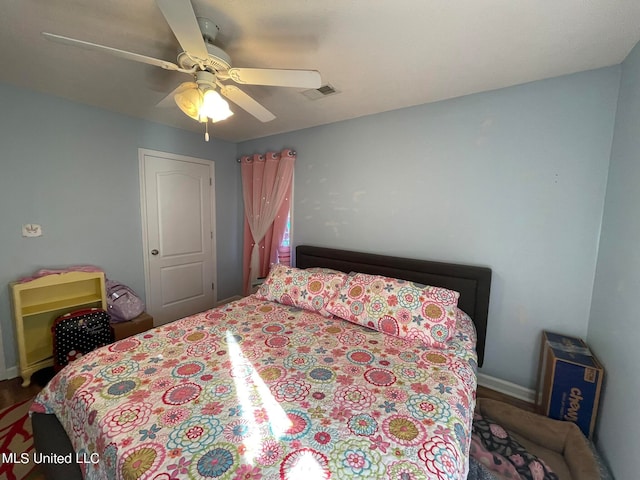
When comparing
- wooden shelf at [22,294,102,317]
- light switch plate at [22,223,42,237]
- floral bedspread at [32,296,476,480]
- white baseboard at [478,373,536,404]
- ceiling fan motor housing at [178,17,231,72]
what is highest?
ceiling fan motor housing at [178,17,231,72]

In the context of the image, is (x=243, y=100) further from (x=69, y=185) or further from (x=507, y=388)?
(x=507, y=388)

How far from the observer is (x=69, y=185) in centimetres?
239

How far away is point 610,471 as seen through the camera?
1.34 metres

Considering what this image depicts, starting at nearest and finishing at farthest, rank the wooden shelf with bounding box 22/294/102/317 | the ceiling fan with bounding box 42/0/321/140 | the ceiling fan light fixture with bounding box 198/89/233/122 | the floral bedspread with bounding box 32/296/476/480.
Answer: the floral bedspread with bounding box 32/296/476/480 → the ceiling fan with bounding box 42/0/321/140 → the ceiling fan light fixture with bounding box 198/89/233/122 → the wooden shelf with bounding box 22/294/102/317

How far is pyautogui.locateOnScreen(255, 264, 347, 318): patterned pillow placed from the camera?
215 cm

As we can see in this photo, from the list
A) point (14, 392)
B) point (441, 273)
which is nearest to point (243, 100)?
point (441, 273)

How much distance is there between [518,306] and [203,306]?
3.45 metres

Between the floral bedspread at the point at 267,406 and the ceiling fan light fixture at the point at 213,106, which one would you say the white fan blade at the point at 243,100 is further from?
the floral bedspread at the point at 267,406

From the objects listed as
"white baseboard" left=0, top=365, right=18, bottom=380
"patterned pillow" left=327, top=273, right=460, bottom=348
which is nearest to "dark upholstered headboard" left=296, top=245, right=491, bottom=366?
"patterned pillow" left=327, top=273, right=460, bottom=348

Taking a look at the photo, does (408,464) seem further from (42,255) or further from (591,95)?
(42,255)

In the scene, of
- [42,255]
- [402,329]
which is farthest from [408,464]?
[42,255]

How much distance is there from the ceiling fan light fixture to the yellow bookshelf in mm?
1966

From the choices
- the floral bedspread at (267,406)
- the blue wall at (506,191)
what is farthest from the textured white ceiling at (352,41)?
the floral bedspread at (267,406)

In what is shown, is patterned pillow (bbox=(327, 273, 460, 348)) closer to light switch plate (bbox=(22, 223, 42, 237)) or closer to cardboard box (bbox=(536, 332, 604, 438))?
cardboard box (bbox=(536, 332, 604, 438))
